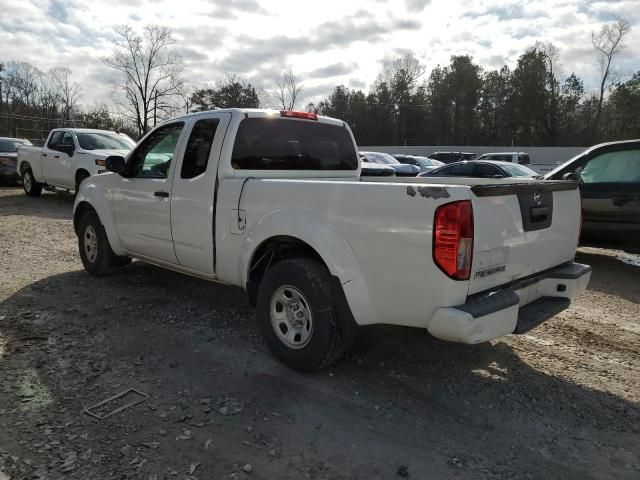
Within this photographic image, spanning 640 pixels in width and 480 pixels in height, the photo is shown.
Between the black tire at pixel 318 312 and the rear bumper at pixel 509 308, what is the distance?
67cm

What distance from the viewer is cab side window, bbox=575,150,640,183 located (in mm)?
6598

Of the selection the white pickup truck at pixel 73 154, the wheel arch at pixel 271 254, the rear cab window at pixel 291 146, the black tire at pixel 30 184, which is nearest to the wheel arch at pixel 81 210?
the rear cab window at pixel 291 146

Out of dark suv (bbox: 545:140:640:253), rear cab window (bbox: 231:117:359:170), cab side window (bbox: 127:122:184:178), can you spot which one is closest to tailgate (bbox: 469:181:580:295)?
rear cab window (bbox: 231:117:359:170)

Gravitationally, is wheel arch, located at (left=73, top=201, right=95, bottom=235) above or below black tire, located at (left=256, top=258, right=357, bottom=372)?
above

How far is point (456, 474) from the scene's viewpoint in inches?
98.7

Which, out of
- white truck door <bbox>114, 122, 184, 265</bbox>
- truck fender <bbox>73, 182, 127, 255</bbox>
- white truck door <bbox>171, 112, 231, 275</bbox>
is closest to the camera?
white truck door <bbox>171, 112, 231, 275</bbox>

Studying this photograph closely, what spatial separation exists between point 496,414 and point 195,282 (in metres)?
3.90

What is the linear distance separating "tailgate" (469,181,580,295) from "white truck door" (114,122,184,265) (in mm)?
2930

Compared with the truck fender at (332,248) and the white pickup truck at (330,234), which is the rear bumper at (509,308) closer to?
the white pickup truck at (330,234)

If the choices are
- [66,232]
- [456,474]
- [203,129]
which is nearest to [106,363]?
[203,129]

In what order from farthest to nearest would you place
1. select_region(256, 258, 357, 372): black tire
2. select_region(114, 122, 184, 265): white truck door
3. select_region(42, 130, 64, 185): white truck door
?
select_region(42, 130, 64, 185): white truck door → select_region(114, 122, 184, 265): white truck door → select_region(256, 258, 357, 372): black tire

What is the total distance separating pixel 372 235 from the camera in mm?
2977

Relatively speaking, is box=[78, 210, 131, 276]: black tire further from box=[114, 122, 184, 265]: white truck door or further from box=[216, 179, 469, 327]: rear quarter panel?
box=[216, 179, 469, 327]: rear quarter panel

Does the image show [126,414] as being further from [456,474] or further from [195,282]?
[195,282]
